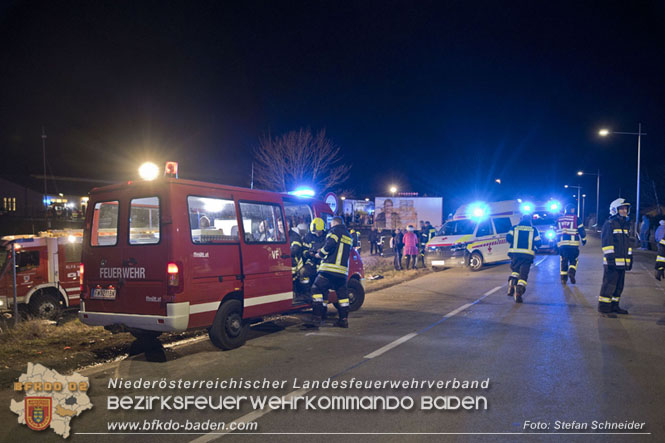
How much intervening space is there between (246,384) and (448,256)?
14.2 m

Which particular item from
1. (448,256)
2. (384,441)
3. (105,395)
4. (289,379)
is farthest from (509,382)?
(448,256)

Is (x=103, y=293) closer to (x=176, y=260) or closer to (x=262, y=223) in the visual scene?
(x=176, y=260)

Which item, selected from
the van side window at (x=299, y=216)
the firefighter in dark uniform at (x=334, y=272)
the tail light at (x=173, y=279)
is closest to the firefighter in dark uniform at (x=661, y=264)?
the firefighter in dark uniform at (x=334, y=272)

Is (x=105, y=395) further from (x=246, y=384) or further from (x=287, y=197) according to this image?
(x=287, y=197)

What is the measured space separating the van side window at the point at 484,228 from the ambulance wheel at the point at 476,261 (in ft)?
2.59

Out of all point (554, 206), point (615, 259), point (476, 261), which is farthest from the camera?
point (554, 206)

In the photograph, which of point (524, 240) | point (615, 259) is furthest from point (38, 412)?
point (524, 240)

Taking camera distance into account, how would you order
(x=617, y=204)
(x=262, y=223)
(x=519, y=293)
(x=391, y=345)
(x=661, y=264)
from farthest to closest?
(x=519, y=293), (x=661, y=264), (x=617, y=204), (x=262, y=223), (x=391, y=345)

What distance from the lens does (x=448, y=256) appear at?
60.6 feet

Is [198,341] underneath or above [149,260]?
underneath

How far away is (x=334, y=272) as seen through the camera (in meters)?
8.32

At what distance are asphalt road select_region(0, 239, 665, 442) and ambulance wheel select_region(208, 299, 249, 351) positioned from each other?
16 centimetres

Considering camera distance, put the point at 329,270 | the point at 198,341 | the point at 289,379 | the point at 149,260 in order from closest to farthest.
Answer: the point at 289,379 → the point at 149,260 → the point at 198,341 → the point at 329,270

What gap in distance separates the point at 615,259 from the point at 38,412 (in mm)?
8877
